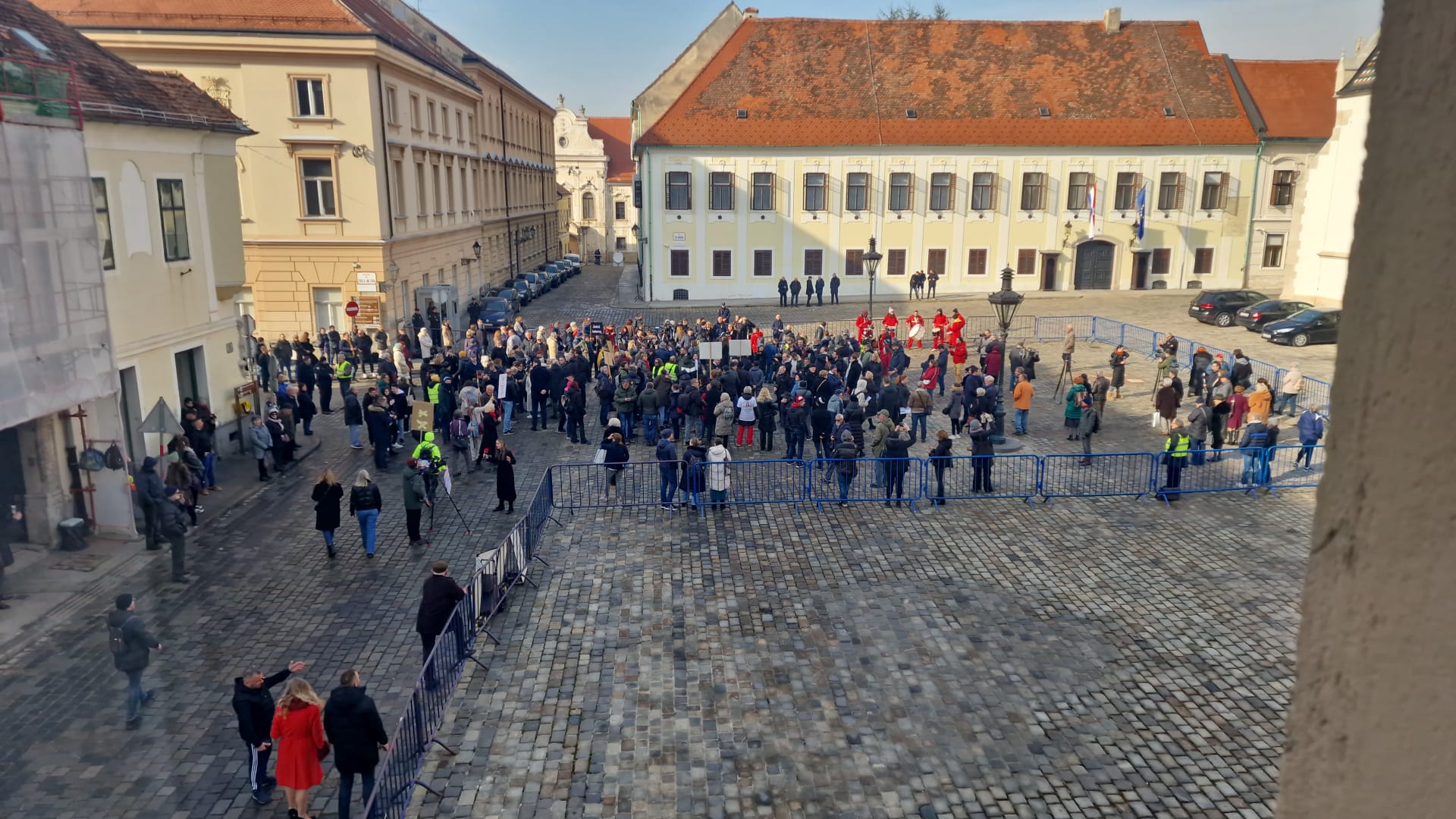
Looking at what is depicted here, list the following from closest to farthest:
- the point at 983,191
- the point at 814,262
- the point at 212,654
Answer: the point at 212,654, the point at 983,191, the point at 814,262

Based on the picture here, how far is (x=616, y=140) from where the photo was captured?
9281cm

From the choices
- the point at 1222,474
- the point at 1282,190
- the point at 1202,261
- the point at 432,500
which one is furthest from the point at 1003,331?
the point at 1282,190

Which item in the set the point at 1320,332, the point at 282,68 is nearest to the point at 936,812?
the point at 1320,332

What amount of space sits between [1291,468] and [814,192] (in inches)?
1159

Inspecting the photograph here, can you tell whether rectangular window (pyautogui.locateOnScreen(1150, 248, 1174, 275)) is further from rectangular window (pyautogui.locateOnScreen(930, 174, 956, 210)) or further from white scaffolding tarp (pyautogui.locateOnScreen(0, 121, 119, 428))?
white scaffolding tarp (pyautogui.locateOnScreen(0, 121, 119, 428))

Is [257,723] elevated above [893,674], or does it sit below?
above

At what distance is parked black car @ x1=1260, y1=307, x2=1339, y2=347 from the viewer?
3044cm

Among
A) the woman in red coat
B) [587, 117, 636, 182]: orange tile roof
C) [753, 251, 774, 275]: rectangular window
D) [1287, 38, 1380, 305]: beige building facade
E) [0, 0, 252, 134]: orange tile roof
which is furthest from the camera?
[587, 117, 636, 182]: orange tile roof

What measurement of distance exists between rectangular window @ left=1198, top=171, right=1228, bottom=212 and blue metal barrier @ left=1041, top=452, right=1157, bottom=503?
112ft

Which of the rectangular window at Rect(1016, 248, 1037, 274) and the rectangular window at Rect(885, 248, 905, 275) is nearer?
the rectangular window at Rect(885, 248, 905, 275)

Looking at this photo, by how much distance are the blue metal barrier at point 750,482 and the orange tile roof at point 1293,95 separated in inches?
1548

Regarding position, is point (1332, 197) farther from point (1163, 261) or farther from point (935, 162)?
point (935, 162)

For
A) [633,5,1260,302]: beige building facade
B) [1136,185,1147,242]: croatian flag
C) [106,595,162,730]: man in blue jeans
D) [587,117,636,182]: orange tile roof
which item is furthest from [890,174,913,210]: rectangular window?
[587,117,636,182]: orange tile roof

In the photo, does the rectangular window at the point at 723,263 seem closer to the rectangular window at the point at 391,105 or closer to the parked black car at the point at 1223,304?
the rectangular window at the point at 391,105
